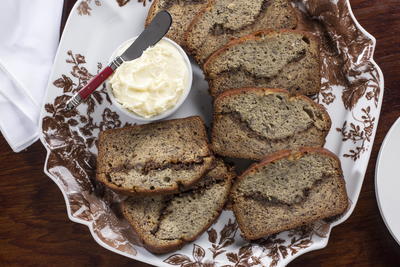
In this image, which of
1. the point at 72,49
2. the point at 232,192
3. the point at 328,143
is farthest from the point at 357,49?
the point at 72,49

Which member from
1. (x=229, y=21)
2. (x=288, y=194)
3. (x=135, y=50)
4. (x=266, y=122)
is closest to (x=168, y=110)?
(x=135, y=50)

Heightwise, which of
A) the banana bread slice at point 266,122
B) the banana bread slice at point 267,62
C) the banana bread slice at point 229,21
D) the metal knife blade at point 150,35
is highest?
the metal knife blade at point 150,35

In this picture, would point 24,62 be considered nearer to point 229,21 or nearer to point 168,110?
point 168,110

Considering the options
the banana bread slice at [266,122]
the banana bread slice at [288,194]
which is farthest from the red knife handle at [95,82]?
the banana bread slice at [288,194]

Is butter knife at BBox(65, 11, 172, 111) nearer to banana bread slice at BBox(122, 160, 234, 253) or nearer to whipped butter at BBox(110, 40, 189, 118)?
whipped butter at BBox(110, 40, 189, 118)

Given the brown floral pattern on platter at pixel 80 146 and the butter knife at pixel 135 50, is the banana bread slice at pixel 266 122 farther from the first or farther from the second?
the brown floral pattern on platter at pixel 80 146

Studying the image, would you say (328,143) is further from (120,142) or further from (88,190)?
(88,190)
